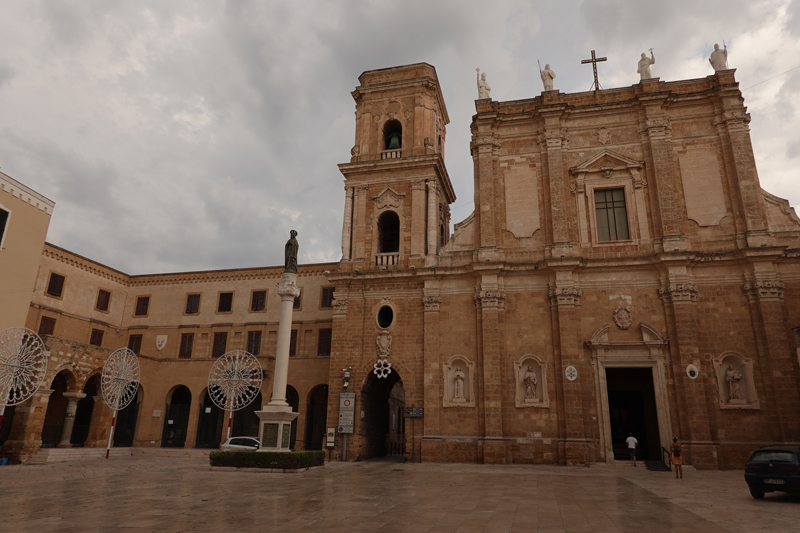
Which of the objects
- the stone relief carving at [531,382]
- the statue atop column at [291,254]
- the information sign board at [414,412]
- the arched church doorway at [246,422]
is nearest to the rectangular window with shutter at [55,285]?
the arched church doorway at [246,422]

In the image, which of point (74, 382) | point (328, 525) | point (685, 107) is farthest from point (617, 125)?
point (74, 382)

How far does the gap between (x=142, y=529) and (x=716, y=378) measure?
2251cm

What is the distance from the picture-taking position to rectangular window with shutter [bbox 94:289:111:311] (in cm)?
3488

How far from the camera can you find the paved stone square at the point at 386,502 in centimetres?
946

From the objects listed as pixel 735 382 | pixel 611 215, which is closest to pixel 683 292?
pixel 735 382

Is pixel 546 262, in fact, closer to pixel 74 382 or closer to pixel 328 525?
pixel 328 525

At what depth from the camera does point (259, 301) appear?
34.8m

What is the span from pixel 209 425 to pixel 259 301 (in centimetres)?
834

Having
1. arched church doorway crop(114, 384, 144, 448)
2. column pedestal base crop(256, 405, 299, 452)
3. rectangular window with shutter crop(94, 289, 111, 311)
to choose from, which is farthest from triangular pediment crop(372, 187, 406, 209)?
rectangular window with shutter crop(94, 289, 111, 311)

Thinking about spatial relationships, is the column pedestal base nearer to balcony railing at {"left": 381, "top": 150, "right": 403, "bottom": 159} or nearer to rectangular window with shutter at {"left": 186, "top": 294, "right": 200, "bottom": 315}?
balcony railing at {"left": 381, "top": 150, "right": 403, "bottom": 159}

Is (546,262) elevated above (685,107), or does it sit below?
below

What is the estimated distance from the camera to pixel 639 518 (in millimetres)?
10531

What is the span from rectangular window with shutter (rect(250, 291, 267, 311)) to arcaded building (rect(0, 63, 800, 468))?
14.6ft

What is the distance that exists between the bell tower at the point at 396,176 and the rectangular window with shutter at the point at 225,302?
11074 mm
